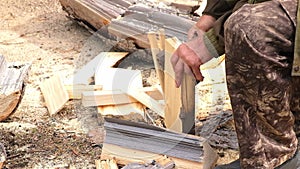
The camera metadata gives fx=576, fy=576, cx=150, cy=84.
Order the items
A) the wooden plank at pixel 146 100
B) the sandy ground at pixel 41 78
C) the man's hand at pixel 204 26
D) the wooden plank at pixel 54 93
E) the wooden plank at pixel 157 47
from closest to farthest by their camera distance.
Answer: the man's hand at pixel 204 26, the sandy ground at pixel 41 78, the wooden plank at pixel 157 47, the wooden plank at pixel 146 100, the wooden plank at pixel 54 93

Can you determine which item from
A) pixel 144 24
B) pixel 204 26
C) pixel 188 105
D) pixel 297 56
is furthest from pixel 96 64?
pixel 297 56

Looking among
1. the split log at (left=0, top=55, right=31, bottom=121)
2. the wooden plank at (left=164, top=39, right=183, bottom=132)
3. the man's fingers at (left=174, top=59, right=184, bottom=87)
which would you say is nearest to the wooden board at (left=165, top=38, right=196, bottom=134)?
the wooden plank at (left=164, top=39, right=183, bottom=132)

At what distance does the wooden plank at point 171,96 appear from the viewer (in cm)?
340

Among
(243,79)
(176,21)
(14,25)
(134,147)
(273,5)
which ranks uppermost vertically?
(273,5)

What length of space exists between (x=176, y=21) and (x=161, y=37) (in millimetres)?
692

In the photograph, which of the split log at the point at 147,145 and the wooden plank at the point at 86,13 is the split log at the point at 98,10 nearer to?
the wooden plank at the point at 86,13

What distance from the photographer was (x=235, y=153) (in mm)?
3424

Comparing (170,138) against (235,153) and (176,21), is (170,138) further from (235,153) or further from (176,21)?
(176,21)

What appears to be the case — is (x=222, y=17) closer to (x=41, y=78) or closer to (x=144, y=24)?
(x=144, y=24)

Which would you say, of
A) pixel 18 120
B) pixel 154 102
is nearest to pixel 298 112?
pixel 154 102

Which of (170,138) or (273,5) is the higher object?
(273,5)

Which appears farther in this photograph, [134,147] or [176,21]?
[176,21]

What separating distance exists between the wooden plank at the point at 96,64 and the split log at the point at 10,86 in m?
0.40

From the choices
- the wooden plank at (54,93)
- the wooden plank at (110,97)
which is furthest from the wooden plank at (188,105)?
the wooden plank at (54,93)
